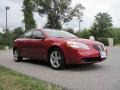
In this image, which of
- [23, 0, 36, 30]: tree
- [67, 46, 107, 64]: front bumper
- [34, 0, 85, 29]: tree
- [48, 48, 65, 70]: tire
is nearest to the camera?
[67, 46, 107, 64]: front bumper

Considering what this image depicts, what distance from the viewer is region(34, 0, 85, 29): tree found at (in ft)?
202

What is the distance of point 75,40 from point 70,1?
5432 cm

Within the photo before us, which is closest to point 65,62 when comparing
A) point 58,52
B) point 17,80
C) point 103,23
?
point 58,52

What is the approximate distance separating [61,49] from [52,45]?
1.66 feet

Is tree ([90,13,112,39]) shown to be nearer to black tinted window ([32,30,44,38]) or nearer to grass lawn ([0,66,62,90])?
black tinted window ([32,30,44,38])

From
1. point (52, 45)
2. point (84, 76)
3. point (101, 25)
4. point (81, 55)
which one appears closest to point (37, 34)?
point (52, 45)

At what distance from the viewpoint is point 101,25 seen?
47.3 meters

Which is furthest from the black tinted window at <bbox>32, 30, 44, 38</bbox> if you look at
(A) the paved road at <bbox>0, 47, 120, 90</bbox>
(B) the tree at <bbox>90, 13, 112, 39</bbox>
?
(B) the tree at <bbox>90, 13, 112, 39</bbox>

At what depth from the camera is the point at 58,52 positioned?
385 inches

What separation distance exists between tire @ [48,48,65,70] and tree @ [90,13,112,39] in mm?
31182

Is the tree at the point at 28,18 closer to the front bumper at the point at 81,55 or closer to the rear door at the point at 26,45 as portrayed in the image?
the rear door at the point at 26,45

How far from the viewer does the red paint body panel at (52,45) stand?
9.32 m

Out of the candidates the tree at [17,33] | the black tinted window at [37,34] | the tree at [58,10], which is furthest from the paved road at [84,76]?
the tree at [58,10]

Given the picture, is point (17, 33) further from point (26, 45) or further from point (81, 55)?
point (81, 55)
